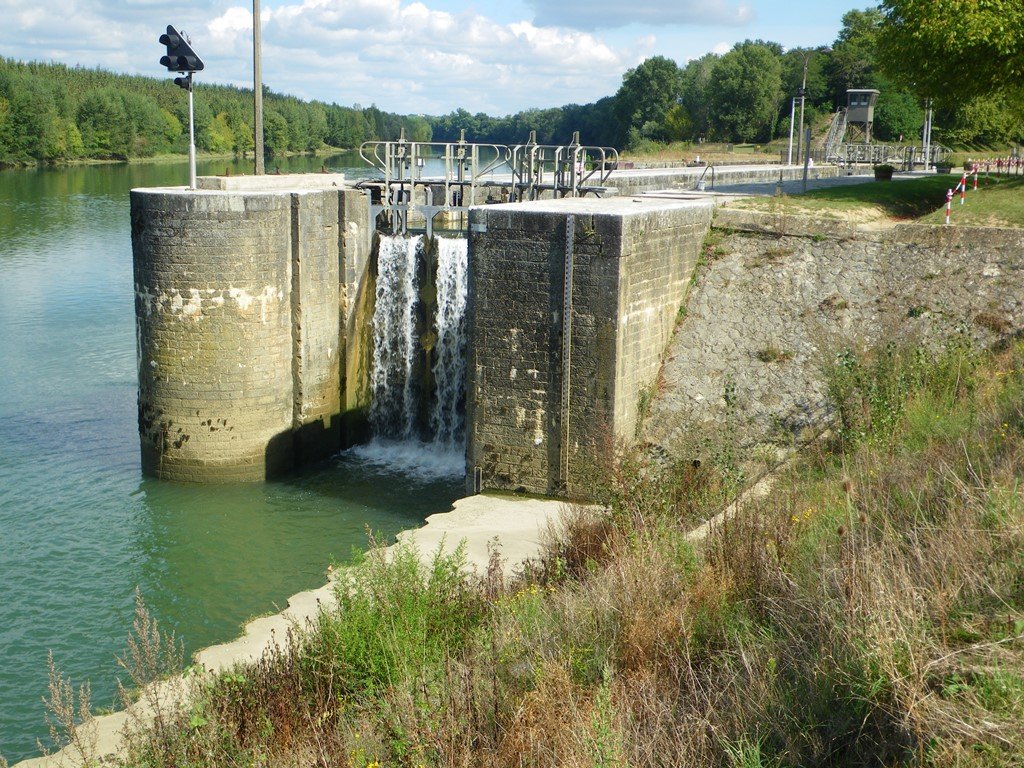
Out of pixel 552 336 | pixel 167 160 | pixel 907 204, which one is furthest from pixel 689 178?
pixel 167 160

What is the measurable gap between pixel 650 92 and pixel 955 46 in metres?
56.8

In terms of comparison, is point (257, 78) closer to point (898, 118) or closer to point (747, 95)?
point (898, 118)

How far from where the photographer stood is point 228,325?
50.1ft

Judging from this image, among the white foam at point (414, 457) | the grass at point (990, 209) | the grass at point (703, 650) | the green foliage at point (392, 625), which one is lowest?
the white foam at point (414, 457)

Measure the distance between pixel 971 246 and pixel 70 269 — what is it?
81.4 ft

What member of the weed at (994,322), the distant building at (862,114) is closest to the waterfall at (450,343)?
the weed at (994,322)

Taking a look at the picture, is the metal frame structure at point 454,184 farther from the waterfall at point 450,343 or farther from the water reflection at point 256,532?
the water reflection at point 256,532

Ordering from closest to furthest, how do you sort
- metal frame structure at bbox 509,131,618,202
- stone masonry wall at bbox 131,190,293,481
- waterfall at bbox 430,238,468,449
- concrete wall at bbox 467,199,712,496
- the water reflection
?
the water reflection
concrete wall at bbox 467,199,712,496
stone masonry wall at bbox 131,190,293,481
waterfall at bbox 430,238,468,449
metal frame structure at bbox 509,131,618,202

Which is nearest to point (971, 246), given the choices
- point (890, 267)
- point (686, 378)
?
point (890, 267)

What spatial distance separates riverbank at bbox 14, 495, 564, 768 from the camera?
750 centimetres

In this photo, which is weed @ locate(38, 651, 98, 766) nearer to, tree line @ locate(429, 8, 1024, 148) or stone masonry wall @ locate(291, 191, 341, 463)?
stone masonry wall @ locate(291, 191, 341, 463)

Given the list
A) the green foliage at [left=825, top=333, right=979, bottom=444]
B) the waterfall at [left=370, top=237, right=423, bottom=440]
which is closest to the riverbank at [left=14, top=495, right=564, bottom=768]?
the green foliage at [left=825, top=333, right=979, bottom=444]

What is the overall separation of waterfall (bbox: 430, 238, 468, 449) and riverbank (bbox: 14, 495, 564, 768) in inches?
146

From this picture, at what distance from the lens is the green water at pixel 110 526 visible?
1085 centimetres
